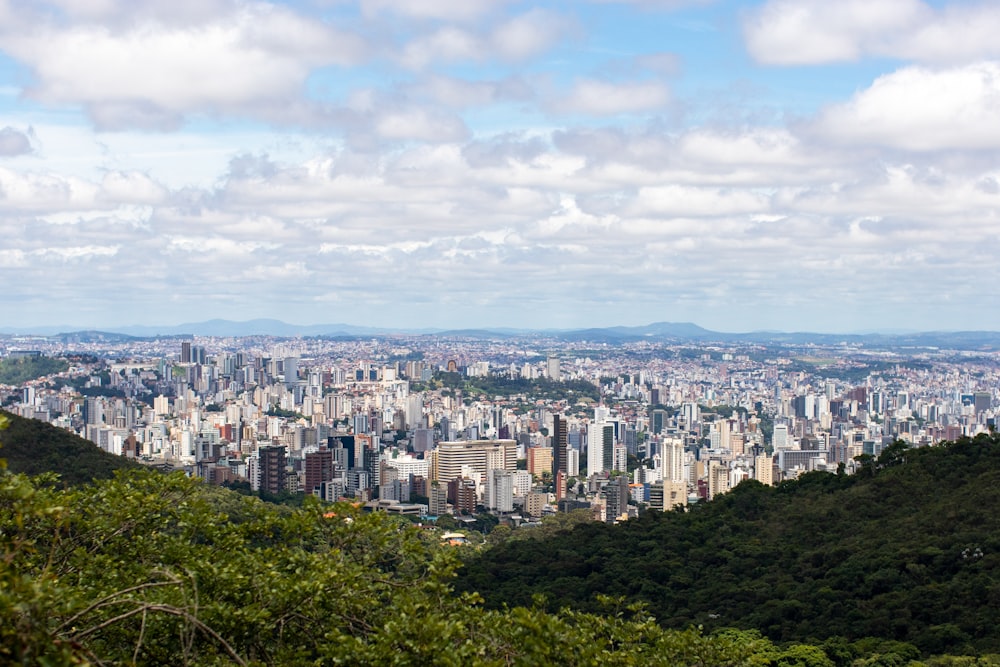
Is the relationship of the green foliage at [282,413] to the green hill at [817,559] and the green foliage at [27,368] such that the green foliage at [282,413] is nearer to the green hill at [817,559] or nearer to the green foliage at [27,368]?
the green foliage at [27,368]

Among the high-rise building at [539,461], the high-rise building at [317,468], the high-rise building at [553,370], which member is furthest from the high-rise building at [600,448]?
the high-rise building at [553,370]

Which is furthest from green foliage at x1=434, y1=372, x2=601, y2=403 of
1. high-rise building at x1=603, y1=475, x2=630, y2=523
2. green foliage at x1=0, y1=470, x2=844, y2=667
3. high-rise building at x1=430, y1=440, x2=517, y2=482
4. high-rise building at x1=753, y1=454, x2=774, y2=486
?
green foliage at x1=0, y1=470, x2=844, y2=667

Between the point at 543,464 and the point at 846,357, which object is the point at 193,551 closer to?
the point at 543,464

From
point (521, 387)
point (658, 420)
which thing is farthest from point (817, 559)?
point (521, 387)

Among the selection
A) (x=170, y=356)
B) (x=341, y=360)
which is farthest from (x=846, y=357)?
(x=170, y=356)

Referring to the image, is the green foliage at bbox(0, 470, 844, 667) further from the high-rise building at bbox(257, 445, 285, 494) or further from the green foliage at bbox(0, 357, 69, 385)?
the green foliage at bbox(0, 357, 69, 385)

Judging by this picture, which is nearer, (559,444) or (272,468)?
(272,468)

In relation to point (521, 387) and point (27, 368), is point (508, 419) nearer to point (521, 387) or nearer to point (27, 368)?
point (521, 387)
